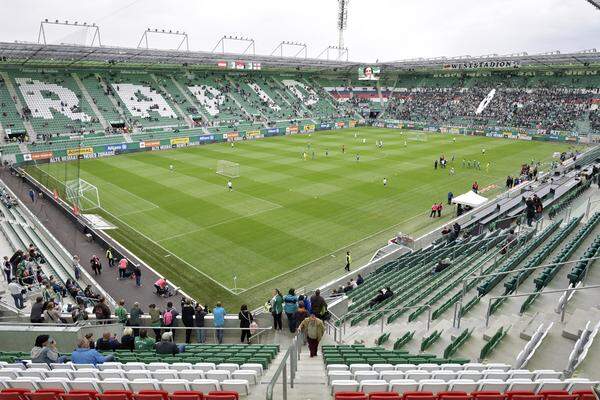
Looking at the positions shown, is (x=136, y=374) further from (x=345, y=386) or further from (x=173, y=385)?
(x=345, y=386)

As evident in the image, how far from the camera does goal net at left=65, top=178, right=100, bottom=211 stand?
3066 cm

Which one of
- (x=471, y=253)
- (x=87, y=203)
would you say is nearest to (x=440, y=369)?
(x=471, y=253)

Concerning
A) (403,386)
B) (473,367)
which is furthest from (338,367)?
(473,367)

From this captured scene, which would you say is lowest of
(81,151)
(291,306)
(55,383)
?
(291,306)

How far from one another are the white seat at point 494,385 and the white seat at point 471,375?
0.53 m

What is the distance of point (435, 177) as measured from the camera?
1553 inches

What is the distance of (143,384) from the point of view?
21.6 ft

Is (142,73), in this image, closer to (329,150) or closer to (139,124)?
(139,124)

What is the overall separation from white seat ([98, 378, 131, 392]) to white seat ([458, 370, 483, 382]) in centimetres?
562

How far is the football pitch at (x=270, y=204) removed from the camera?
21.7 meters

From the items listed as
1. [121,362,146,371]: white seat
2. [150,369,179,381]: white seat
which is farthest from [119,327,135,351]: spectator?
[150,369,179,381]: white seat

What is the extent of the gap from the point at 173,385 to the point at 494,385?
5125 millimetres

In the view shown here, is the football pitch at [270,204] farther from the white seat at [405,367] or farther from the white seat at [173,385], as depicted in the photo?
the white seat at [173,385]

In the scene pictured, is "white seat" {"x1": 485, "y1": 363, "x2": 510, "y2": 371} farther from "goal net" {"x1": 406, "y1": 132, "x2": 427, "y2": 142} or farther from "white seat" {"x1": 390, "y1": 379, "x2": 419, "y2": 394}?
"goal net" {"x1": 406, "y1": 132, "x2": 427, "y2": 142}
